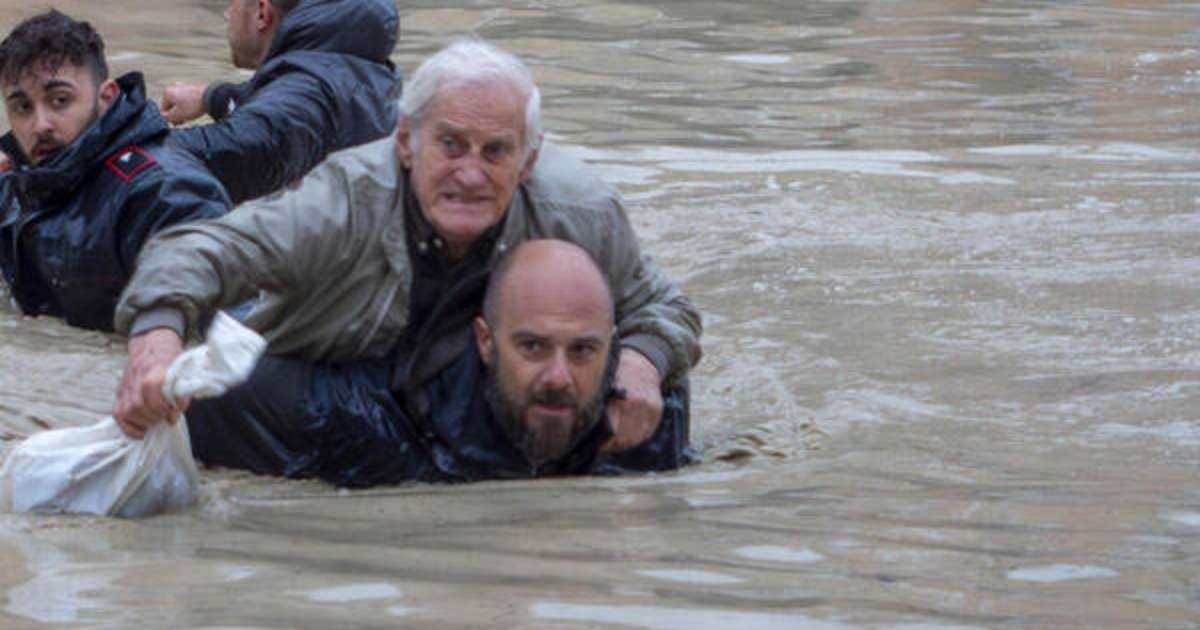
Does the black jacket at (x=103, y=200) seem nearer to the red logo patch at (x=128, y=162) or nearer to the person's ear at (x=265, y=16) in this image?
the red logo patch at (x=128, y=162)

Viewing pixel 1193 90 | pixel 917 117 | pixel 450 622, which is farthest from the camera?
pixel 1193 90

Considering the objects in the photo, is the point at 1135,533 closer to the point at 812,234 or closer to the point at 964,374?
the point at 964,374

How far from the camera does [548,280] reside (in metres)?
5.07

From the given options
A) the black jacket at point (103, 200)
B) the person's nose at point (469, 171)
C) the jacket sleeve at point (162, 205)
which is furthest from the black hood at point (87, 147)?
the person's nose at point (469, 171)

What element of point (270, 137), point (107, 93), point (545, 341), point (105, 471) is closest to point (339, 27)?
point (270, 137)

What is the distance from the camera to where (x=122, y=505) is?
14.9 feet

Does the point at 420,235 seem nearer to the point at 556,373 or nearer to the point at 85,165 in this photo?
the point at 556,373

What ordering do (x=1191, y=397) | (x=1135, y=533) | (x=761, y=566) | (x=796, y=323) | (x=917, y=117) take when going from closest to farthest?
(x=761, y=566)
(x=1135, y=533)
(x=1191, y=397)
(x=796, y=323)
(x=917, y=117)

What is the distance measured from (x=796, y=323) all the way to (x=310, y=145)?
1.78 meters

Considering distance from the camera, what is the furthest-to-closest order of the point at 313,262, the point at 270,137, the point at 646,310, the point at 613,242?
the point at 270,137
the point at 646,310
the point at 613,242
the point at 313,262

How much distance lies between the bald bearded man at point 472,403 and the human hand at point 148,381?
67 cm

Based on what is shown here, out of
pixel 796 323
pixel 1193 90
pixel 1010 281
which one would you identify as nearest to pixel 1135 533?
pixel 796 323

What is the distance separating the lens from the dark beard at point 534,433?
5.14m

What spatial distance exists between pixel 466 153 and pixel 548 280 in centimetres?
35
